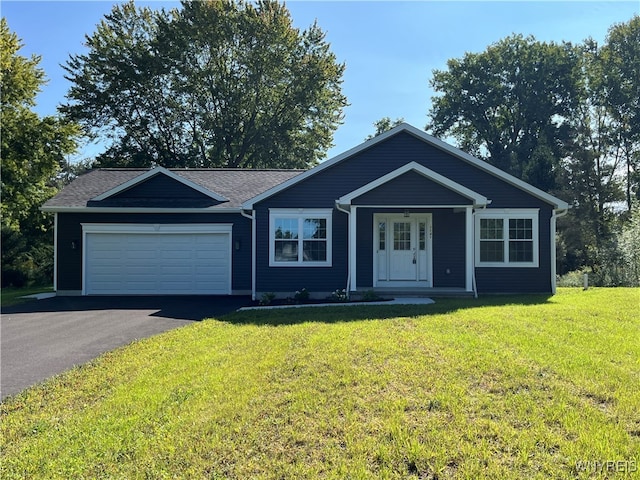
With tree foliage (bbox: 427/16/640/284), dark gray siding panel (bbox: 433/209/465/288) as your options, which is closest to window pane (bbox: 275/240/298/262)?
dark gray siding panel (bbox: 433/209/465/288)

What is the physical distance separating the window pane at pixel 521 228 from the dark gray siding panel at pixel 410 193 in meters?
2.58

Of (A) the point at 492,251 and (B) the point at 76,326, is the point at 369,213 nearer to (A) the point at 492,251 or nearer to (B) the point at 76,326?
(A) the point at 492,251

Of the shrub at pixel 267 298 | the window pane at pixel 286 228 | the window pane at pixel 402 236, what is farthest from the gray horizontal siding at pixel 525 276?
the shrub at pixel 267 298

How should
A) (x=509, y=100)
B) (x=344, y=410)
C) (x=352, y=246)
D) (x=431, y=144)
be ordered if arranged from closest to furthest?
1. (x=344, y=410)
2. (x=352, y=246)
3. (x=431, y=144)
4. (x=509, y=100)

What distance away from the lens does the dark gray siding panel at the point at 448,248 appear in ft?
44.0

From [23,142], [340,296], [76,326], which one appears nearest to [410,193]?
[340,296]

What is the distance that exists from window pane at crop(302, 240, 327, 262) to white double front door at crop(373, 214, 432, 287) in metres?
1.67

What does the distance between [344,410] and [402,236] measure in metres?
10.0

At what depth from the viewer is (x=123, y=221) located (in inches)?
572

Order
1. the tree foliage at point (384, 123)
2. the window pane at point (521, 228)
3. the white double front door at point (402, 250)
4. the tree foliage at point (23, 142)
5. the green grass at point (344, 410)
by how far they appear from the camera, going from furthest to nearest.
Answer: the tree foliage at point (384, 123), the tree foliage at point (23, 142), the white double front door at point (402, 250), the window pane at point (521, 228), the green grass at point (344, 410)

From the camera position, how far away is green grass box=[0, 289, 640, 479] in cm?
324

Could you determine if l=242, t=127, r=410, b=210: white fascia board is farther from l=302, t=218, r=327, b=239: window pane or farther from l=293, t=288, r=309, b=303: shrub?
l=293, t=288, r=309, b=303: shrub

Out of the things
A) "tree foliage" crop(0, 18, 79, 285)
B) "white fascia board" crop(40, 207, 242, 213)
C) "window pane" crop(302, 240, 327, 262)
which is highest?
"tree foliage" crop(0, 18, 79, 285)

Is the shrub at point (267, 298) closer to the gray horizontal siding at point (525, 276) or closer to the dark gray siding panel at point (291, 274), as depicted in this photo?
A: the dark gray siding panel at point (291, 274)
